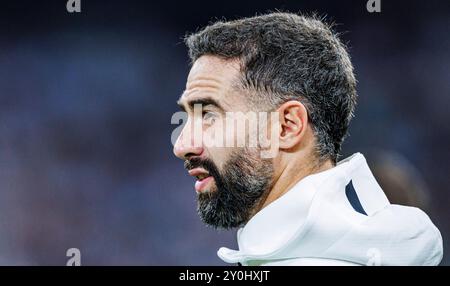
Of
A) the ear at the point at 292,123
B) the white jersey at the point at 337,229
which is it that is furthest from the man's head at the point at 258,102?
the white jersey at the point at 337,229

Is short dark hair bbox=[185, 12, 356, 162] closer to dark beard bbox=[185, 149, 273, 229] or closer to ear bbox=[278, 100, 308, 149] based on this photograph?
ear bbox=[278, 100, 308, 149]

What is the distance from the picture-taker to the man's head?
87.0 inches

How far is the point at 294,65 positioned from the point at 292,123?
0.20 m

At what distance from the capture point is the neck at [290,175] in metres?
2.19

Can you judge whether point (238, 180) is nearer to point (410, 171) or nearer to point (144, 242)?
point (410, 171)

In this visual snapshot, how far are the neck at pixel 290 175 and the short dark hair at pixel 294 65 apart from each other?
0.04m

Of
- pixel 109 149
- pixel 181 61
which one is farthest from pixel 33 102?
pixel 181 61

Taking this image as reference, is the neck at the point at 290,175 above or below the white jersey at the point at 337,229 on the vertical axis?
above

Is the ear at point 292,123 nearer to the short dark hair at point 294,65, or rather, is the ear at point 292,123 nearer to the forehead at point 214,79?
the short dark hair at point 294,65

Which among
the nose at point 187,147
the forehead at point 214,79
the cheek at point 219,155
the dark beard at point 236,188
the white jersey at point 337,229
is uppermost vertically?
the forehead at point 214,79

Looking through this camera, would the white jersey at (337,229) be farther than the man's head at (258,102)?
No

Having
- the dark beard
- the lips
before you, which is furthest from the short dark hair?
the lips

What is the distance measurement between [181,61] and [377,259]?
3.31 meters

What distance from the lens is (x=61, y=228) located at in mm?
4723
